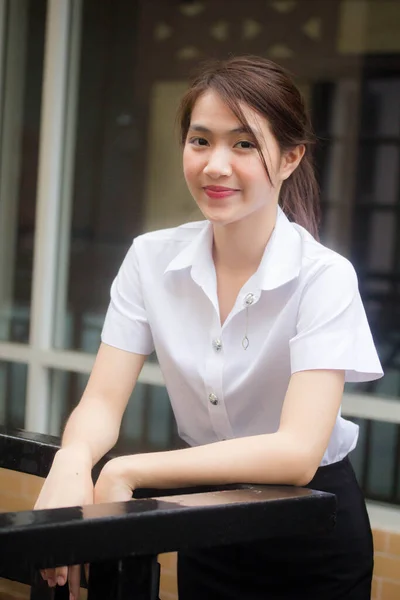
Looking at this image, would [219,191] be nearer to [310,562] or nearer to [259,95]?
[259,95]

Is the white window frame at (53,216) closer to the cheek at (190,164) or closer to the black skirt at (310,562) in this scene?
the black skirt at (310,562)

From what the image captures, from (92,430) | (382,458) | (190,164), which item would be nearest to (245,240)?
(190,164)

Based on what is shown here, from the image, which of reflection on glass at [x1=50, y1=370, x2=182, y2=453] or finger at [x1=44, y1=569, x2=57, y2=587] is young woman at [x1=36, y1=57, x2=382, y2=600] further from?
reflection on glass at [x1=50, y1=370, x2=182, y2=453]

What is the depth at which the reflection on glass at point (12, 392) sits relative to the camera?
3486 mm

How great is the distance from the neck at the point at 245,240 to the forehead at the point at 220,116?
0.51 ft

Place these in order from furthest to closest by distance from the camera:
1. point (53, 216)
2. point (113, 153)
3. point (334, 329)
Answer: point (113, 153), point (53, 216), point (334, 329)

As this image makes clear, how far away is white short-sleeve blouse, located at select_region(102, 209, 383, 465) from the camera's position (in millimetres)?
1240

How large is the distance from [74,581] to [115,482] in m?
0.14

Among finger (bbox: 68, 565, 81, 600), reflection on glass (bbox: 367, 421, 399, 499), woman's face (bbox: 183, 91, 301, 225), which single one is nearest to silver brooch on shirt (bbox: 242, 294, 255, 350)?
woman's face (bbox: 183, 91, 301, 225)

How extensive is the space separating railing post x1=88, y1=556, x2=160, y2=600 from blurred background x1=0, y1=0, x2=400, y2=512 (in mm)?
2419

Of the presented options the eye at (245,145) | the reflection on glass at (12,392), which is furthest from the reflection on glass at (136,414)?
the eye at (245,145)

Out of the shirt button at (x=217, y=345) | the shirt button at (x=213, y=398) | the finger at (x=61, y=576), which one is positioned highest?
the shirt button at (x=217, y=345)

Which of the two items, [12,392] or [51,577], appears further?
[12,392]

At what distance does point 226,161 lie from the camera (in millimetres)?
1255
